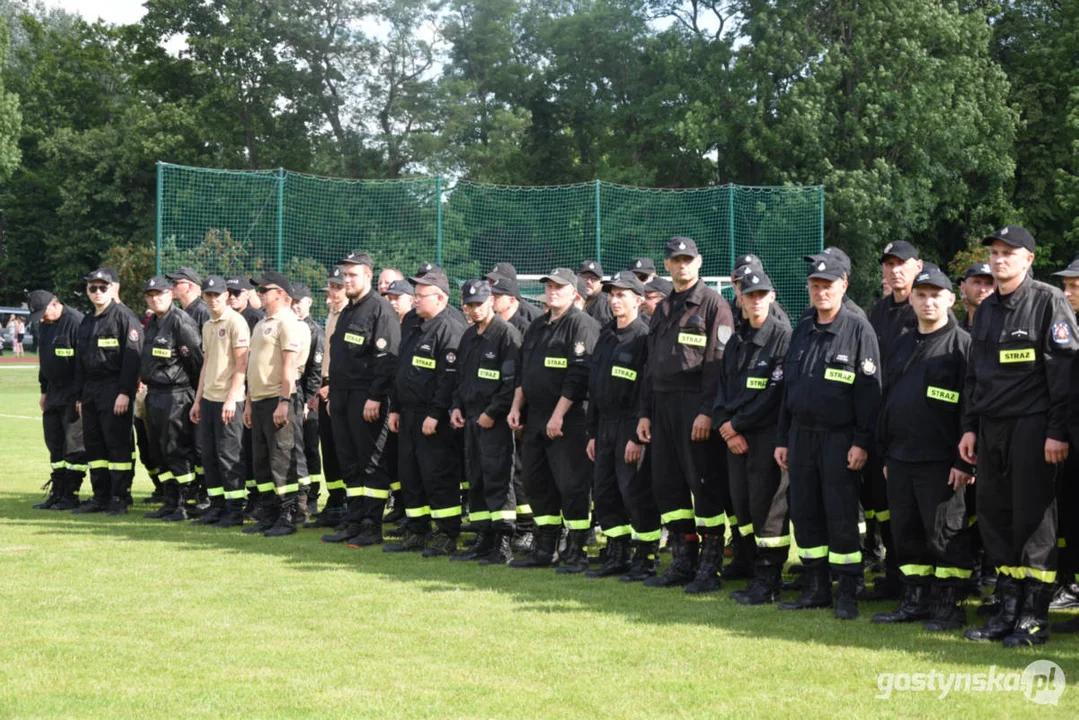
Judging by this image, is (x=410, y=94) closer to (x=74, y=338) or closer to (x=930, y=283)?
(x=74, y=338)

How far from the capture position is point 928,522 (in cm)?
704

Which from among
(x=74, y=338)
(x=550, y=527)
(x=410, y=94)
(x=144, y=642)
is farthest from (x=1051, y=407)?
(x=410, y=94)

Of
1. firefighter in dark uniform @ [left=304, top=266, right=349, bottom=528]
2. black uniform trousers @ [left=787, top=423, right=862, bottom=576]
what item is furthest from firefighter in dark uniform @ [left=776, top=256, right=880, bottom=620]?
firefighter in dark uniform @ [left=304, top=266, right=349, bottom=528]

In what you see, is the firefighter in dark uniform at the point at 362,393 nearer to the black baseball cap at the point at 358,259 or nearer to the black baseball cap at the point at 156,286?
the black baseball cap at the point at 358,259

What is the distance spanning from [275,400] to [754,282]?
4.75 meters

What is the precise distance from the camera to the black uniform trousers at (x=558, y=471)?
913 centimetres

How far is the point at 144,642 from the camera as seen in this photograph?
263 inches

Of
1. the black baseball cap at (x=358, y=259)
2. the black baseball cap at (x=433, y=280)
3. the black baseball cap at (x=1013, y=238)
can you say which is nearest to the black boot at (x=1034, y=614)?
the black baseball cap at (x=1013, y=238)

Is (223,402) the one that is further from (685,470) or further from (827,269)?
(827,269)

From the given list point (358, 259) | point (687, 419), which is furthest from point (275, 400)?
point (687, 419)

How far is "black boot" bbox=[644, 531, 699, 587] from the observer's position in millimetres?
8438

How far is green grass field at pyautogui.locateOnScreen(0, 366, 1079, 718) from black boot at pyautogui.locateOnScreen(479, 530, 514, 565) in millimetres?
324

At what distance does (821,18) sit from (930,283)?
1339 inches

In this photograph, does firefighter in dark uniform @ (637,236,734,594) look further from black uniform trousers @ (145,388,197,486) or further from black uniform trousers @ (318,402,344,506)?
black uniform trousers @ (145,388,197,486)
